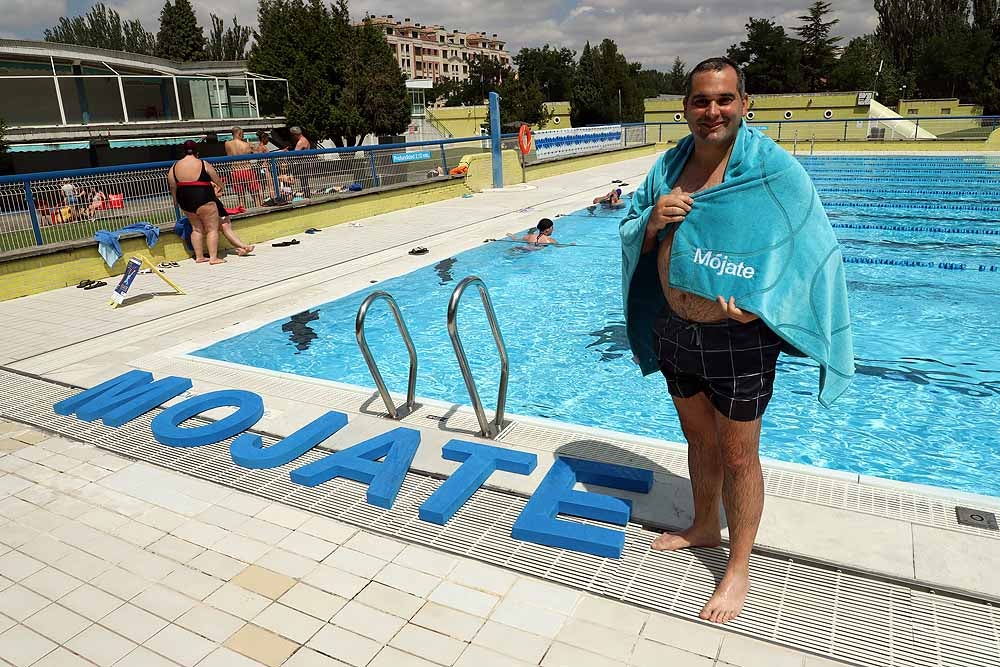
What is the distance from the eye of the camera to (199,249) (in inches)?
431

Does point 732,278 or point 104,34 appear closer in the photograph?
point 732,278

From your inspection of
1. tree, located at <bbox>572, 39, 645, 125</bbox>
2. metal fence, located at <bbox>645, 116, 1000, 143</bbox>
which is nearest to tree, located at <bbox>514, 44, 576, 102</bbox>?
tree, located at <bbox>572, 39, 645, 125</bbox>

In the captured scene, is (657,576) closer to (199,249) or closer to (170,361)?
(170,361)

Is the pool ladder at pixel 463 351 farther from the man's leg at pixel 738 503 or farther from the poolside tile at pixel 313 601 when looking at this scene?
the man's leg at pixel 738 503

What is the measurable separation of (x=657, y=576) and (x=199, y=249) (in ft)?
32.7

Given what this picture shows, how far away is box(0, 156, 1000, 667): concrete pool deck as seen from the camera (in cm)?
272

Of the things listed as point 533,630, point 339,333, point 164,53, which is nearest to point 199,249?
point 339,333

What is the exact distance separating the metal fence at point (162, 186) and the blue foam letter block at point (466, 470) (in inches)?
322

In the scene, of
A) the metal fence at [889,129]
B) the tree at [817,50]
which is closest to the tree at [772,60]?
the tree at [817,50]

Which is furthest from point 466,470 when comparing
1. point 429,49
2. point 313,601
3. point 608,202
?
point 429,49

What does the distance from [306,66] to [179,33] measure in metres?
34.5

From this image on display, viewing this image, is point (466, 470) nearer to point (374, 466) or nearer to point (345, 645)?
point (374, 466)

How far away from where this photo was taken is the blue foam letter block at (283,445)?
4.20 metres

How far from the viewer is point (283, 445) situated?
4332 mm
